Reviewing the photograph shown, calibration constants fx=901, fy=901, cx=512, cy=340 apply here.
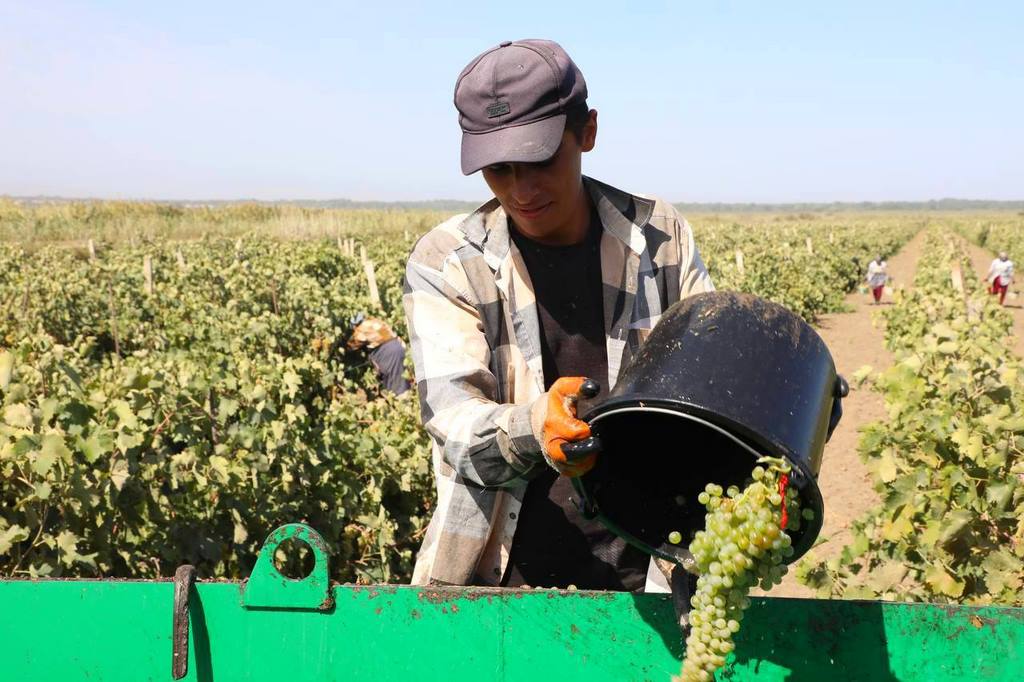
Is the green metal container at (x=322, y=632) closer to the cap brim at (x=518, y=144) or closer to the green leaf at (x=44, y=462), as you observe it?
the cap brim at (x=518, y=144)

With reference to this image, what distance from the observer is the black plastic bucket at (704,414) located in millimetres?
1350

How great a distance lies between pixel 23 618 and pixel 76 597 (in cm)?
10

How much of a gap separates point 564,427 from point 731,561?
0.31m

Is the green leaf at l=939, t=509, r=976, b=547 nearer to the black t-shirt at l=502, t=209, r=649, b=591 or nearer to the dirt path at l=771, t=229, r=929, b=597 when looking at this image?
the dirt path at l=771, t=229, r=929, b=597

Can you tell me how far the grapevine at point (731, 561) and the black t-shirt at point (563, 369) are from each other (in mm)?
811

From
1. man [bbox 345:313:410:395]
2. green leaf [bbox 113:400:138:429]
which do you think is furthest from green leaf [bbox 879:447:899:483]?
man [bbox 345:313:410:395]

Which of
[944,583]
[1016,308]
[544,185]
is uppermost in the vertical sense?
[544,185]

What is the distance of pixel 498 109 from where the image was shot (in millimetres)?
1723

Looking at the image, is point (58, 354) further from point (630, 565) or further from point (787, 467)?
point (787, 467)

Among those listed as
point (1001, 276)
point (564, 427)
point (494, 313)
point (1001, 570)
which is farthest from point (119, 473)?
point (1001, 276)

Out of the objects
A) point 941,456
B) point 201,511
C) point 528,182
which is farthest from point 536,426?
point 941,456

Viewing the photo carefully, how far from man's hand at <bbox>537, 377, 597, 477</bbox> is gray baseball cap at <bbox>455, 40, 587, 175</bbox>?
0.52m

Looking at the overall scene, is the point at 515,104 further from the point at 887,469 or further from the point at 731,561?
the point at 887,469

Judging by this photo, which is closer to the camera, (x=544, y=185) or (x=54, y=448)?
(x=544, y=185)
